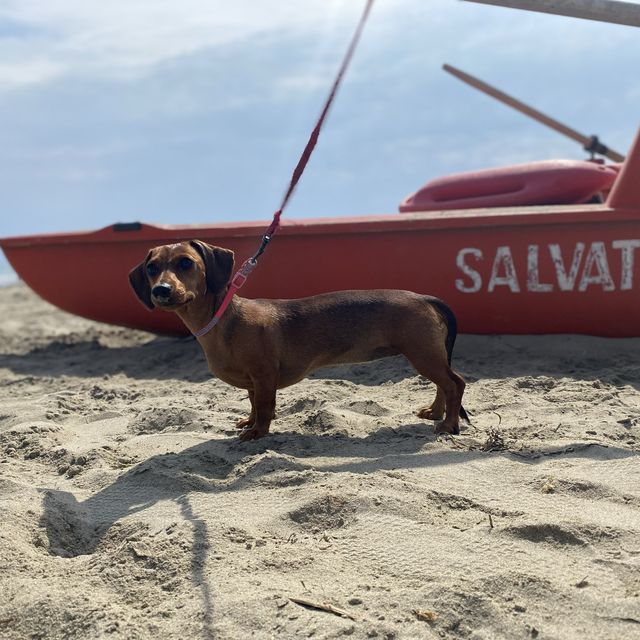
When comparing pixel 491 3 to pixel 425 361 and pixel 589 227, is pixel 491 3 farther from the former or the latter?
pixel 589 227

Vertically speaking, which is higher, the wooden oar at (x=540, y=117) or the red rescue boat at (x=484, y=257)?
the wooden oar at (x=540, y=117)

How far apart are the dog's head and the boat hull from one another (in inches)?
87.1

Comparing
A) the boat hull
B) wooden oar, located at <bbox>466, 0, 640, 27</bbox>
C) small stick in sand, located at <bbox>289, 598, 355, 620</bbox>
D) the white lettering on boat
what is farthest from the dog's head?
the white lettering on boat

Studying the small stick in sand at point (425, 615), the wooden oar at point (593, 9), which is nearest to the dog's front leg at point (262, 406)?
the small stick in sand at point (425, 615)

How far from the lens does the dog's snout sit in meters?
3.45

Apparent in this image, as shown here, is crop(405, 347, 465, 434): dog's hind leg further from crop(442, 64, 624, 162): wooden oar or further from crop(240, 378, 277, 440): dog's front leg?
Answer: crop(442, 64, 624, 162): wooden oar

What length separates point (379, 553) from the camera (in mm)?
2486

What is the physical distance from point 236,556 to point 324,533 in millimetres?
313

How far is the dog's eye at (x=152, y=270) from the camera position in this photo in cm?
368

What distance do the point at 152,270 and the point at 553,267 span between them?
3.11 metres

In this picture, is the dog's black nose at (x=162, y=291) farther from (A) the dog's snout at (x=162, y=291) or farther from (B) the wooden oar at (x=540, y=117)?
(B) the wooden oar at (x=540, y=117)

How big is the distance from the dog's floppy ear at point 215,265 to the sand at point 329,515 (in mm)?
765

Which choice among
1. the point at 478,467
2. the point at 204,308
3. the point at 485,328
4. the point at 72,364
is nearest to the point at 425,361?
the point at 478,467

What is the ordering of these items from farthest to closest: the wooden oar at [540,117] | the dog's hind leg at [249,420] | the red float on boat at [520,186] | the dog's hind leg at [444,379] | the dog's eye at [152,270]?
the wooden oar at [540,117] < the red float on boat at [520,186] < the dog's hind leg at [249,420] < the dog's hind leg at [444,379] < the dog's eye at [152,270]
